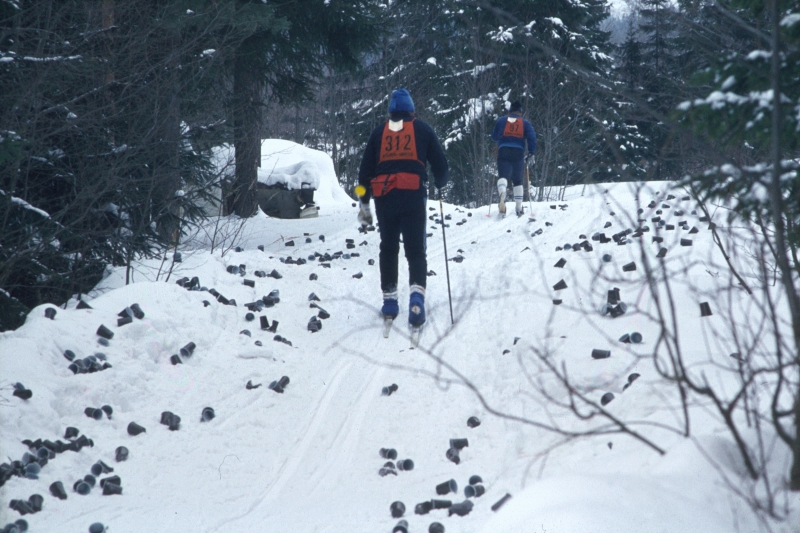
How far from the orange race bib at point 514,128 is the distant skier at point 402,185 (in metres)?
6.44

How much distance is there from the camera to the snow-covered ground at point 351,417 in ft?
9.72

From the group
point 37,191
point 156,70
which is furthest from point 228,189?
point 37,191

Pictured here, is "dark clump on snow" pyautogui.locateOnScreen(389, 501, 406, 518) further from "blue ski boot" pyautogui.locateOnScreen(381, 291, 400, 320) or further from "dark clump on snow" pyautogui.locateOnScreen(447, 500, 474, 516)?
"blue ski boot" pyautogui.locateOnScreen(381, 291, 400, 320)

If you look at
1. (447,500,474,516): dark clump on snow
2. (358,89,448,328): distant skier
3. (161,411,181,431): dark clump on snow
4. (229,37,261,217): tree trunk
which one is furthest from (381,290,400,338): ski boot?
(229,37,261,217): tree trunk

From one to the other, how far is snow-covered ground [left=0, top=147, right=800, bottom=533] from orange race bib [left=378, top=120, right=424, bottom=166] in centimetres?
180

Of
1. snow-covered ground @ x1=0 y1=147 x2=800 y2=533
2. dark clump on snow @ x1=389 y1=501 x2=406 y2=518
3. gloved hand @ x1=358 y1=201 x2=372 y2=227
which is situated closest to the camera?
snow-covered ground @ x1=0 y1=147 x2=800 y2=533

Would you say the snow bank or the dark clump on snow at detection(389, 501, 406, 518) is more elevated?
the snow bank

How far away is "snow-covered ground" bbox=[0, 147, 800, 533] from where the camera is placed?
296 centimetres

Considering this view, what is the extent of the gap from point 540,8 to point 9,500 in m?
20.5

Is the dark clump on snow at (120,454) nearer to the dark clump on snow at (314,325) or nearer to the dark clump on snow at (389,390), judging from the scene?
the dark clump on snow at (389,390)

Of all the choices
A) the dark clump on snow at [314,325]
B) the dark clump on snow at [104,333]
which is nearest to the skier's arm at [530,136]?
the dark clump on snow at [314,325]

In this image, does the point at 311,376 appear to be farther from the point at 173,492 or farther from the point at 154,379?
the point at 173,492

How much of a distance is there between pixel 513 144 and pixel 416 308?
298 inches

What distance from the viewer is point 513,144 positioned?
44.5ft
